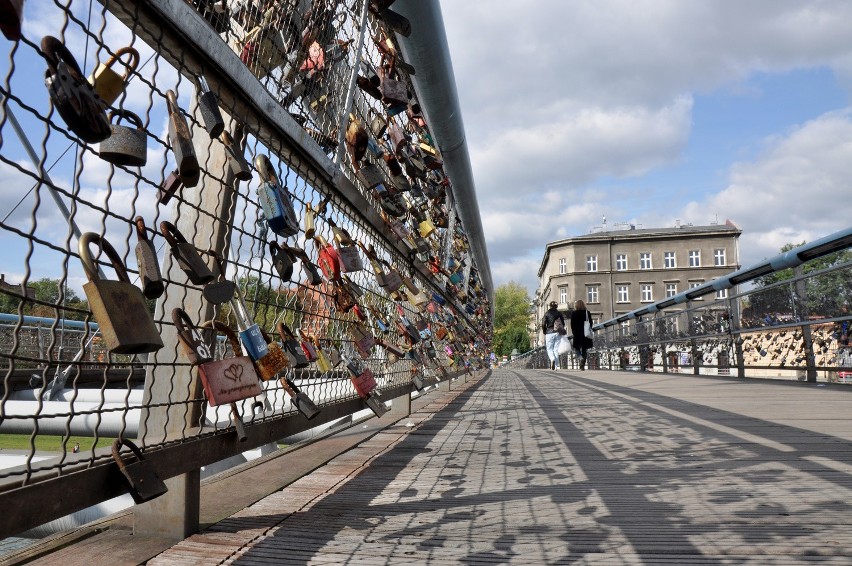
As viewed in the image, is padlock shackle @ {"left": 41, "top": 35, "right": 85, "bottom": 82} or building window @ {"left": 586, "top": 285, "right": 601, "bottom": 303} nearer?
padlock shackle @ {"left": 41, "top": 35, "right": 85, "bottom": 82}

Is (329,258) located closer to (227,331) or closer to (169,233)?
(227,331)

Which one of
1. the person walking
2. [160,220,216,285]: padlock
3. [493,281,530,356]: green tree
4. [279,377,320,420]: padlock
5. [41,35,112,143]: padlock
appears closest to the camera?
[41,35,112,143]: padlock

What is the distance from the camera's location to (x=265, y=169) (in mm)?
1592

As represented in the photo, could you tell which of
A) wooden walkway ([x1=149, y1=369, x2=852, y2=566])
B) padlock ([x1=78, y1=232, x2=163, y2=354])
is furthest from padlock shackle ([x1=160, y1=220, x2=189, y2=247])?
wooden walkway ([x1=149, y1=369, x2=852, y2=566])

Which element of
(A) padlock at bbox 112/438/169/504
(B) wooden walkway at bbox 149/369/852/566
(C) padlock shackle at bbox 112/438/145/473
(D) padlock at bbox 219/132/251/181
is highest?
(D) padlock at bbox 219/132/251/181

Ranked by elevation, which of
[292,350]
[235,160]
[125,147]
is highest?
[235,160]

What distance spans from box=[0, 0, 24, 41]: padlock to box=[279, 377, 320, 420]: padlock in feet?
3.42

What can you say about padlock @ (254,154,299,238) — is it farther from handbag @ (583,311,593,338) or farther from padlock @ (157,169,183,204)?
handbag @ (583,311,593,338)

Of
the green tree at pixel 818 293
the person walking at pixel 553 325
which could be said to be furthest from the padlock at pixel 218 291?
the person walking at pixel 553 325

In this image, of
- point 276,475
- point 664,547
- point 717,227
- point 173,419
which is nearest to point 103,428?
point 276,475

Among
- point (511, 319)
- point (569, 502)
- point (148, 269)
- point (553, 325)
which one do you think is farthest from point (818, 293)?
point (511, 319)

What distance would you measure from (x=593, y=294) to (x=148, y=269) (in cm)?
5676

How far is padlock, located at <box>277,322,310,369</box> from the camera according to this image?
1.58 m

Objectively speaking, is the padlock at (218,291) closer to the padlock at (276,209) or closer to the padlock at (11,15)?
the padlock at (276,209)
